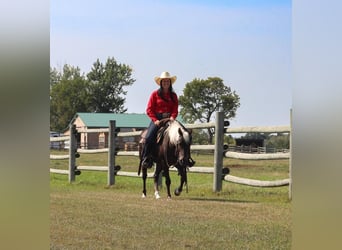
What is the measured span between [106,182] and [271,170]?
1.23 meters

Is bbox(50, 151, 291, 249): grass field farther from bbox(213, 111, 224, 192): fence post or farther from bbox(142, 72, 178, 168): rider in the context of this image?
bbox(142, 72, 178, 168): rider

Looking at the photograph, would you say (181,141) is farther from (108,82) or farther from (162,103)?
(108,82)

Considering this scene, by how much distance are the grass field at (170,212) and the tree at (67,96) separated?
0.25 meters

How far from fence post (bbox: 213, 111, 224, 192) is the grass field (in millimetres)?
50

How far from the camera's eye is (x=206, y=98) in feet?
12.4

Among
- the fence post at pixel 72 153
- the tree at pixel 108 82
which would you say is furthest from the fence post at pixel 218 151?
the fence post at pixel 72 153

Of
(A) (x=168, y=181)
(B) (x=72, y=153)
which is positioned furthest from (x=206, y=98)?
(B) (x=72, y=153)

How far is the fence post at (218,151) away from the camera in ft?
12.7

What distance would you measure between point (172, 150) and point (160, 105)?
1.02ft

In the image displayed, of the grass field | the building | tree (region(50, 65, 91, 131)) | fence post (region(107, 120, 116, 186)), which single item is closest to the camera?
the grass field

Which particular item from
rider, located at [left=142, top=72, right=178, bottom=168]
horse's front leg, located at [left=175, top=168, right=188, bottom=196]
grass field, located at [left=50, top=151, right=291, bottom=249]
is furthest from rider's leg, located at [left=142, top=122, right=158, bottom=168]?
horse's front leg, located at [left=175, top=168, right=188, bottom=196]

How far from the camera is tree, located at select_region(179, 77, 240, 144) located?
147 inches
